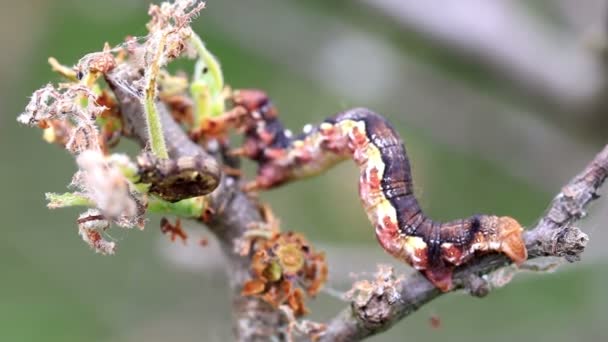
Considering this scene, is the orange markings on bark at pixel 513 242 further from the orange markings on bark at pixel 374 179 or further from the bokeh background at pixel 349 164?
the bokeh background at pixel 349 164

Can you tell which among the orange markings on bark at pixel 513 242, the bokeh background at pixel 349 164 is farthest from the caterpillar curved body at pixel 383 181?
the bokeh background at pixel 349 164

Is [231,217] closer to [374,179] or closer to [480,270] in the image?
[374,179]

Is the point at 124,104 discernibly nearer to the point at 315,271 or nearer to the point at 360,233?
the point at 315,271

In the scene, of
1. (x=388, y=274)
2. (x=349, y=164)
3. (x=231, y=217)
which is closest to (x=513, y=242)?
(x=388, y=274)

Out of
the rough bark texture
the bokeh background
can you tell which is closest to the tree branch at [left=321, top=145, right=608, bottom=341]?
the rough bark texture

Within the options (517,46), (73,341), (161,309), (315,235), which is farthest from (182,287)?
(517,46)

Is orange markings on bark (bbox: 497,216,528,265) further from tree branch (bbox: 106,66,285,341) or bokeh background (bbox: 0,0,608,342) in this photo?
bokeh background (bbox: 0,0,608,342)

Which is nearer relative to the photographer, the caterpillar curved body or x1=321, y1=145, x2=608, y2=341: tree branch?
x1=321, y1=145, x2=608, y2=341: tree branch
